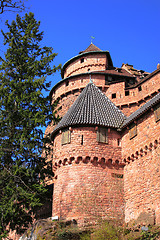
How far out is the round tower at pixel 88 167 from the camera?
52.4 feet

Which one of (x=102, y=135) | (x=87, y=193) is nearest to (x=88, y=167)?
(x=87, y=193)

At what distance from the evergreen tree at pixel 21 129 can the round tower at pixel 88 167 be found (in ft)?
3.83

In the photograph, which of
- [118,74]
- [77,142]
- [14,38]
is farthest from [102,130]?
[118,74]

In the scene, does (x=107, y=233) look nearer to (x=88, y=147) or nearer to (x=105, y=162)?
(x=105, y=162)

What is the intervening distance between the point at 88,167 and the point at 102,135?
7.17ft

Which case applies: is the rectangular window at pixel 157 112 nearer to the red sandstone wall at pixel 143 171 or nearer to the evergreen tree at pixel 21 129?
the red sandstone wall at pixel 143 171

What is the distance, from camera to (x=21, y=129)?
57.9 feet

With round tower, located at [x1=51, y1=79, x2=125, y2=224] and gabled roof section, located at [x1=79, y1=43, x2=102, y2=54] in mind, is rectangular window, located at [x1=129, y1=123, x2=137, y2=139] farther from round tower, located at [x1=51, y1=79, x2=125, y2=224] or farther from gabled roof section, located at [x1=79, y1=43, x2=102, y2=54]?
gabled roof section, located at [x1=79, y1=43, x2=102, y2=54]

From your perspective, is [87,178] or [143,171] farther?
[87,178]

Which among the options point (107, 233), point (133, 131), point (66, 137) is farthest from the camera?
point (66, 137)

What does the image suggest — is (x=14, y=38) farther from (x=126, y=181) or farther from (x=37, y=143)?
(x=126, y=181)

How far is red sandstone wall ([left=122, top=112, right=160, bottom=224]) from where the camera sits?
14.5m

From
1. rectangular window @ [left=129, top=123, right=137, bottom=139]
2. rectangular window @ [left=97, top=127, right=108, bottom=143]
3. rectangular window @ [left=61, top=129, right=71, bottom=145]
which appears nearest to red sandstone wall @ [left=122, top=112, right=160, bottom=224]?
rectangular window @ [left=129, top=123, right=137, bottom=139]

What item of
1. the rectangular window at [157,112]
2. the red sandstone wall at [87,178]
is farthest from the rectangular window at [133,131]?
the rectangular window at [157,112]
